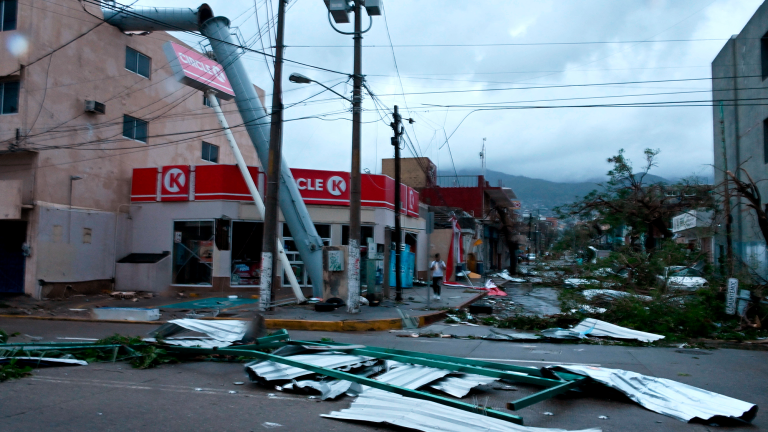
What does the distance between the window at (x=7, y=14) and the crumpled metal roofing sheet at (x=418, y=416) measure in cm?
2040

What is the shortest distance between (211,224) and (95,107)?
20.3 ft

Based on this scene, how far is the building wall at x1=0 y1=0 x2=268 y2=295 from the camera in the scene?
18.8 metres

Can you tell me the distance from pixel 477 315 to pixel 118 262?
13.9m

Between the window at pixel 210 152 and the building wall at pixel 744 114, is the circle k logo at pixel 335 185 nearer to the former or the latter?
the window at pixel 210 152

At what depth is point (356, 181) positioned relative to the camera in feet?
48.9

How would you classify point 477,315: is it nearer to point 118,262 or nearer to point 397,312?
point 397,312

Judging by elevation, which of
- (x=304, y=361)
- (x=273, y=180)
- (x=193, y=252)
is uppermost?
(x=273, y=180)

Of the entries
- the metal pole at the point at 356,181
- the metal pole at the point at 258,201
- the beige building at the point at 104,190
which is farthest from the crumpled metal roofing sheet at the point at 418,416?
the beige building at the point at 104,190

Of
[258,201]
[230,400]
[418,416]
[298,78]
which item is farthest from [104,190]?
A: [418,416]

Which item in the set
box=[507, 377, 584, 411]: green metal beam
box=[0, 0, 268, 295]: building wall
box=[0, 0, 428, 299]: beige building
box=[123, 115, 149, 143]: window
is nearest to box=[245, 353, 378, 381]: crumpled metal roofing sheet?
box=[507, 377, 584, 411]: green metal beam

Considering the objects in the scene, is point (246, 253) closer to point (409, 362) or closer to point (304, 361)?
point (304, 361)

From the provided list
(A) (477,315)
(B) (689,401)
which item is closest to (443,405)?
(B) (689,401)

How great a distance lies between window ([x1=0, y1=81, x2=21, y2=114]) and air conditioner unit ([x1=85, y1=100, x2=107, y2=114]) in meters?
2.24

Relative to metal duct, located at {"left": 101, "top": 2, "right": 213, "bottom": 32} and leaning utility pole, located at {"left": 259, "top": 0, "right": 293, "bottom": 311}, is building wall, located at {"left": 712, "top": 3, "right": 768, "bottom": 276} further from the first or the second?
metal duct, located at {"left": 101, "top": 2, "right": 213, "bottom": 32}
